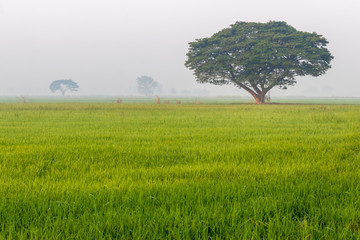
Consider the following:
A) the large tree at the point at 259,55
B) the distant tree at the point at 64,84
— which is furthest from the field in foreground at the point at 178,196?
the distant tree at the point at 64,84

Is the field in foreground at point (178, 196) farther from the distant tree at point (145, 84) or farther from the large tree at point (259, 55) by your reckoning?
the distant tree at point (145, 84)

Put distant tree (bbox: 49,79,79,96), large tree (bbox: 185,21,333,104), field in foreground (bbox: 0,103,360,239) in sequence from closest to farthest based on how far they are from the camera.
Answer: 1. field in foreground (bbox: 0,103,360,239)
2. large tree (bbox: 185,21,333,104)
3. distant tree (bbox: 49,79,79,96)

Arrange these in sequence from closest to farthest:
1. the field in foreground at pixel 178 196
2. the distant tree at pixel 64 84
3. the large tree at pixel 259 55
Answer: the field in foreground at pixel 178 196 → the large tree at pixel 259 55 → the distant tree at pixel 64 84

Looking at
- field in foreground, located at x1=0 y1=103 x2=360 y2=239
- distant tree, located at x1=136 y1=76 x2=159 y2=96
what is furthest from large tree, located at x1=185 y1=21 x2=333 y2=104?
distant tree, located at x1=136 y1=76 x2=159 y2=96

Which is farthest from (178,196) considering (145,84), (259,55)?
Answer: (145,84)

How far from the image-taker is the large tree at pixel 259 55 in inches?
1534

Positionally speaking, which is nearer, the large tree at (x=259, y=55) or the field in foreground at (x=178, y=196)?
the field in foreground at (x=178, y=196)

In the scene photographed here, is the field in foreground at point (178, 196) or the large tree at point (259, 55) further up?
the large tree at point (259, 55)

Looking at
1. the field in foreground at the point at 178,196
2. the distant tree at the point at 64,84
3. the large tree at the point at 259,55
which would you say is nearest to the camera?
the field in foreground at the point at 178,196

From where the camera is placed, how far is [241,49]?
42531 mm

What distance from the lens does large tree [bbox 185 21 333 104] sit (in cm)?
3897

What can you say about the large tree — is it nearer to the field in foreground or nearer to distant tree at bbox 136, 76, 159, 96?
the field in foreground

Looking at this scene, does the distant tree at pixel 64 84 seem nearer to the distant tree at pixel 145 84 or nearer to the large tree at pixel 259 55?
the distant tree at pixel 145 84

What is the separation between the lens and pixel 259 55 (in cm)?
3859
